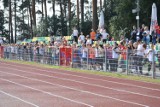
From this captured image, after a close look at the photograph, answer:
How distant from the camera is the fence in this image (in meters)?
17.4

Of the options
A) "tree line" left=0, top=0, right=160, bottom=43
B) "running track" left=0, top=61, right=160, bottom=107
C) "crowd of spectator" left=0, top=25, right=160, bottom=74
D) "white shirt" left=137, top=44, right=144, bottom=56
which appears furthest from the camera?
"tree line" left=0, top=0, right=160, bottom=43

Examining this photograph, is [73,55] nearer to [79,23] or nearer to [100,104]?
[100,104]

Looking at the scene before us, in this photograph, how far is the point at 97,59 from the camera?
20938 millimetres

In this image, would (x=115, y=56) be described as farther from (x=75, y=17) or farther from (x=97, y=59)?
(x=75, y=17)

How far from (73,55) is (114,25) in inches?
446

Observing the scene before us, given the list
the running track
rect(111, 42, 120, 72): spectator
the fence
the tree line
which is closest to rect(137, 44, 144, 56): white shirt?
the fence

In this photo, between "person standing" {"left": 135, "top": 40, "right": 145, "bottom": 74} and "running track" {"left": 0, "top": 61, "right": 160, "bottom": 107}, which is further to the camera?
"person standing" {"left": 135, "top": 40, "right": 145, "bottom": 74}

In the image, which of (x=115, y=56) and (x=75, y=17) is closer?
(x=115, y=56)

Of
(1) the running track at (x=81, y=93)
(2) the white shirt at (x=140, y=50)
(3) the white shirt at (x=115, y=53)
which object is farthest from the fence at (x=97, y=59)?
(1) the running track at (x=81, y=93)

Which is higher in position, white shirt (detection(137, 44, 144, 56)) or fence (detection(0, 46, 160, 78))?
white shirt (detection(137, 44, 144, 56))

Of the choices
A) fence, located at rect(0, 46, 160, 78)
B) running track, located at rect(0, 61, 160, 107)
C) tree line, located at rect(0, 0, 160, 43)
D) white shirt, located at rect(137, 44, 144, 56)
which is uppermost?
tree line, located at rect(0, 0, 160, 43)

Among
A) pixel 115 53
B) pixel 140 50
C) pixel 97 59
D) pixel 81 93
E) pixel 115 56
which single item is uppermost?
pixel 140 50

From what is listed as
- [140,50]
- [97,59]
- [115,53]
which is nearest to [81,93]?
[140,50]

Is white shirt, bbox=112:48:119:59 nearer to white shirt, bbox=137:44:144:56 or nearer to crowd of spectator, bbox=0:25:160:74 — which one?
crowd of spectator, bbox=0:25:160:74
